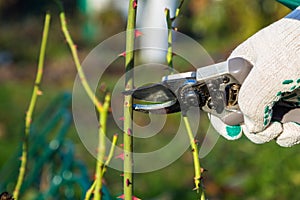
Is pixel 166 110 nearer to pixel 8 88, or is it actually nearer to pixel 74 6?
pixel 8 88

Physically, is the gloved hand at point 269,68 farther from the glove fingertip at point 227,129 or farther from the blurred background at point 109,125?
the blurred background at point 109,125

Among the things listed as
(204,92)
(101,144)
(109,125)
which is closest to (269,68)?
(204,92)

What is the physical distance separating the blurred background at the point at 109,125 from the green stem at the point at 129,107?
0.28 m

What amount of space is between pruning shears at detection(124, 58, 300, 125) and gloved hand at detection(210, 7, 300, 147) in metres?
0.02

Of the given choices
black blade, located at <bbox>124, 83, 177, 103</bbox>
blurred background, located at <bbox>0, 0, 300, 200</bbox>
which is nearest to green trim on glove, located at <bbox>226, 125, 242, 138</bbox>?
black blade, located at <bbox>124, 83, 177, 103</bbox>

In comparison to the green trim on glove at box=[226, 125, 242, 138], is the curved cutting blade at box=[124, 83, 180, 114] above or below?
above

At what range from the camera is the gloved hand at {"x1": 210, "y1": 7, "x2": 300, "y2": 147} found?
863 millimetres

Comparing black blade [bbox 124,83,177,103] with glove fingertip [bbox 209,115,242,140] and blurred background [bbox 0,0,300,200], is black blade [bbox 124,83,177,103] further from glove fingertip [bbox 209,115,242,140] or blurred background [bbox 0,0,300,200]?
blurred background [bbox 0,0,300,200]

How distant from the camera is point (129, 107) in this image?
2.97 feet

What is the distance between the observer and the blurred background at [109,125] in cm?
216

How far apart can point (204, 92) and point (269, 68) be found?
0.34 ft

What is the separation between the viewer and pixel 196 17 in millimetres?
Answer: 9734

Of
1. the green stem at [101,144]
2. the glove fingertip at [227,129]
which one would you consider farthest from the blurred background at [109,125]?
the green stem at [101,144]

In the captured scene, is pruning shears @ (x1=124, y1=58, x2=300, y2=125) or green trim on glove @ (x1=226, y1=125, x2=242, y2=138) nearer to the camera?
pruning shears @ (x1=124, y1=58, x2=300, y2=125)
